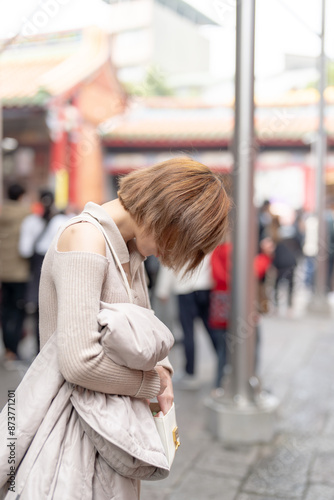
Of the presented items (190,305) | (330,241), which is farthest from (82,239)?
(330,241)

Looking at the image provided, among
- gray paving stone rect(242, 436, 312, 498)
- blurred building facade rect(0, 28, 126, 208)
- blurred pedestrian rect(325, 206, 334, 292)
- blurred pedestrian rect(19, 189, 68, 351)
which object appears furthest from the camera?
blurred building facade rect(0, 28, 126, 208)

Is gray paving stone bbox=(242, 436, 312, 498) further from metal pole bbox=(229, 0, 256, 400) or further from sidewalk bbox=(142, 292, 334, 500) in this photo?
metal pole bbox=(229, 0, 256, 400)

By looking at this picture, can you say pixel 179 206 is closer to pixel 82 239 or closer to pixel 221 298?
pixel 82 239

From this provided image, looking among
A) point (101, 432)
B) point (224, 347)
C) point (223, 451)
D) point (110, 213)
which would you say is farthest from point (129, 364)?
point (224, 347)

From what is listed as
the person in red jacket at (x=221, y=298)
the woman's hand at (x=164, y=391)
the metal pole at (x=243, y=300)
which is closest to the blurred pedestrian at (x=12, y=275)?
the person in red jacket at (x=221, y=298)

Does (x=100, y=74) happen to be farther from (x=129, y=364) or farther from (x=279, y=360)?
(x=129, y=364)

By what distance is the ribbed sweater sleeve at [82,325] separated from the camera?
4.30ft

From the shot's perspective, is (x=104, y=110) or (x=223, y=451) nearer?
(x=223, y=451)

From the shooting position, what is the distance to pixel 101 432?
52.3 inches

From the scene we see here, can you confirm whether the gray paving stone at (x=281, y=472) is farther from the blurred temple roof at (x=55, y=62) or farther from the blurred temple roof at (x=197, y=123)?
the blurred temple roof at (x=197, y=123)

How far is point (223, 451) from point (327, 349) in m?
3.16

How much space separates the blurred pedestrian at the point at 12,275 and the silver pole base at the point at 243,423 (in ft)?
7.55

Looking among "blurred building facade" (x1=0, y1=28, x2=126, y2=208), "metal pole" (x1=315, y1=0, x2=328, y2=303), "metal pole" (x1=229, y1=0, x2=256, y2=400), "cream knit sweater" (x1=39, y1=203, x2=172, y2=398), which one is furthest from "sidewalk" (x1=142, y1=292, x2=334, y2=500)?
"blurred building facade" (x1=0, y1=28, x2=126, y2=208)

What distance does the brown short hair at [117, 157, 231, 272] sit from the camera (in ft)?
4.65
